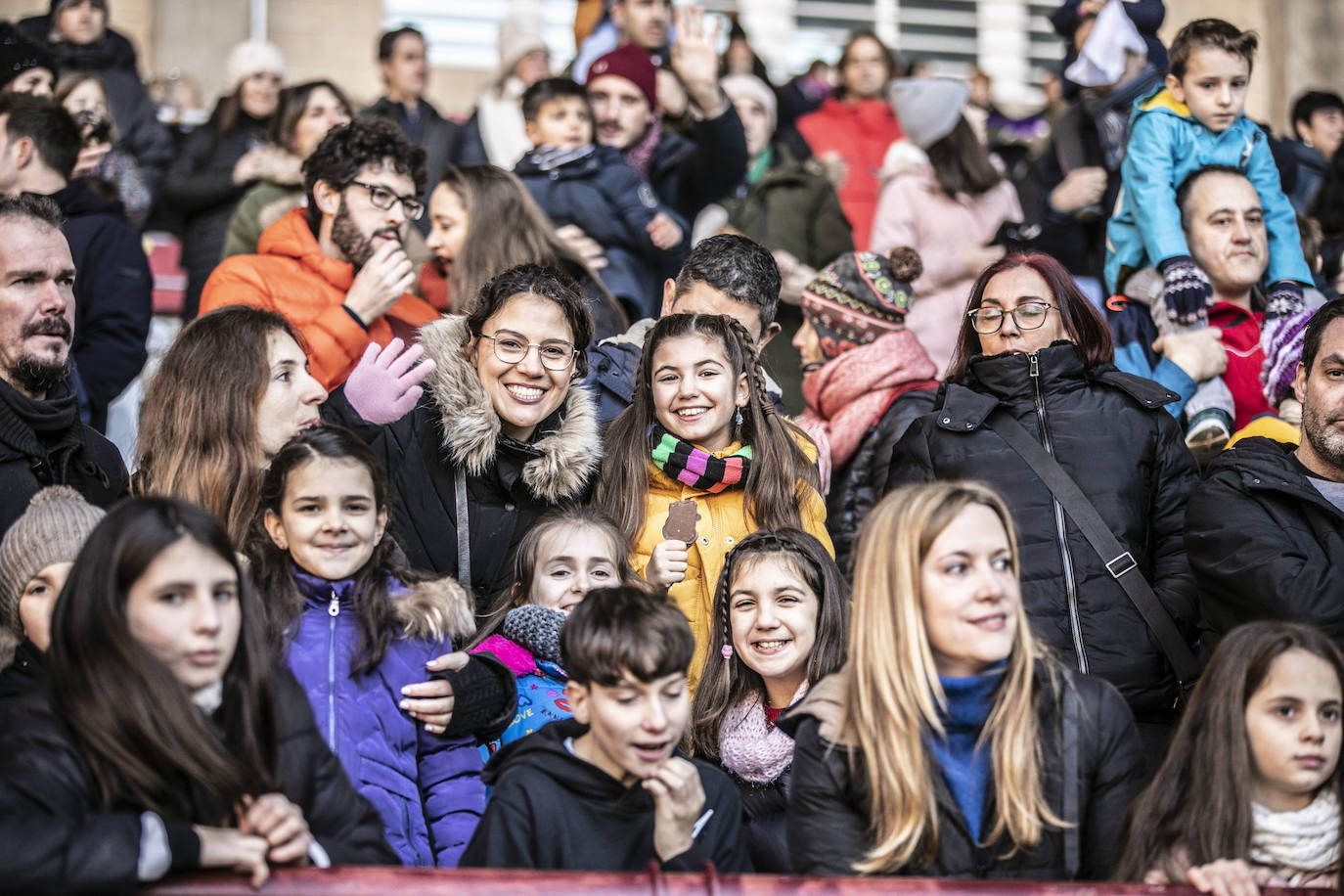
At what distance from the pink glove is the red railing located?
6.78ft

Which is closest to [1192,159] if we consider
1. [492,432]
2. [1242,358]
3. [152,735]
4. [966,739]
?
[1242,358]

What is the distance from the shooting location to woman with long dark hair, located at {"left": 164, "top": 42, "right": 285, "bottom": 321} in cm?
→ 868

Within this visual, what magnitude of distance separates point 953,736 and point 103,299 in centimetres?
424

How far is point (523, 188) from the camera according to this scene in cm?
689

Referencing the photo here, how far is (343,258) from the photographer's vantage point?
636 centimetres

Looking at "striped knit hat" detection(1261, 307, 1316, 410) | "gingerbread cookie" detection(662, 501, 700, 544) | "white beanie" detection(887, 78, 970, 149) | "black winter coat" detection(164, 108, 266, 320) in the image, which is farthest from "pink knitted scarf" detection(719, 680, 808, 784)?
"black winter coat" detection(164, 108, 266, 320)

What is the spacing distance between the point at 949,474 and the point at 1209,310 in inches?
82.3

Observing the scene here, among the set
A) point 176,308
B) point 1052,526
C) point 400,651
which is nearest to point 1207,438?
point 1052,526

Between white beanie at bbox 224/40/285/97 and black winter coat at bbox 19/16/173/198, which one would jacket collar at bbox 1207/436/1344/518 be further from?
black winter coat at bbox 19/16/173/198

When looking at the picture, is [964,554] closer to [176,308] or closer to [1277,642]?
[1277,642]

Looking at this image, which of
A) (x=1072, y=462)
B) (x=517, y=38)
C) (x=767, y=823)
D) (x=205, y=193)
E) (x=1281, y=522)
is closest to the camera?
(x=767, y=823)

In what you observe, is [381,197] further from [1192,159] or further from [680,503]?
[1192,159]

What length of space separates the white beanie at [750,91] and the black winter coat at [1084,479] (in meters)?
4.55

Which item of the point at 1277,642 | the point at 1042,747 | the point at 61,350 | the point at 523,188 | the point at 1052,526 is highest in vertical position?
the point at 523,188
